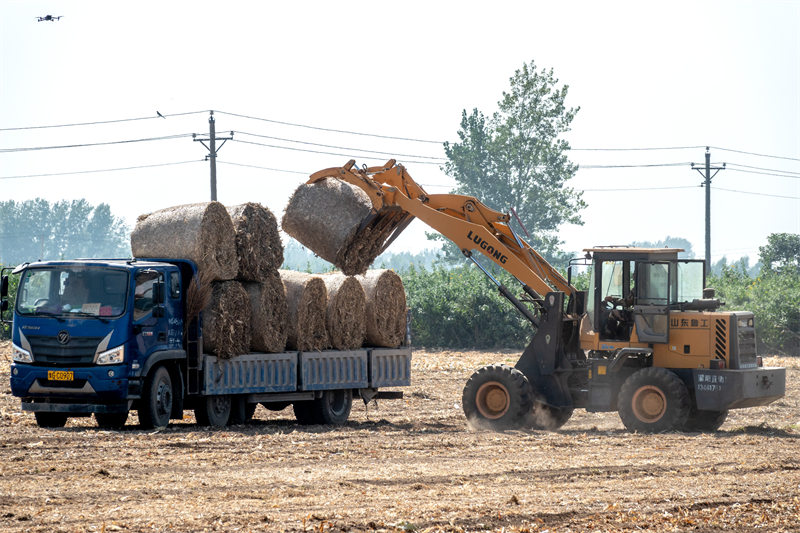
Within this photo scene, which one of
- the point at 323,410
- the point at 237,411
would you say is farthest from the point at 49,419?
the point at 323,410

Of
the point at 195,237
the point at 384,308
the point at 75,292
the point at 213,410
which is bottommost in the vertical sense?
the point at 213,410

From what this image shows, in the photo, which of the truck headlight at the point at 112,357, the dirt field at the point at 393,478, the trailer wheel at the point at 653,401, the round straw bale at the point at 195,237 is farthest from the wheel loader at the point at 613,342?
the truck headlight at the point at 112,357

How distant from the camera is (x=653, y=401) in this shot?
17641 millimetres

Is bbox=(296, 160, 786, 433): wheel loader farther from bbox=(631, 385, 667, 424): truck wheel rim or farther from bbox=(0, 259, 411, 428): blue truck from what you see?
bbox=(0, 259, 411, 428): blue truck

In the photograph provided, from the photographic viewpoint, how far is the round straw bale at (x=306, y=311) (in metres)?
18.9

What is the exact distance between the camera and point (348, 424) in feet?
64.6

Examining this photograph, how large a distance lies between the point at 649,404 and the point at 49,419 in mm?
9206

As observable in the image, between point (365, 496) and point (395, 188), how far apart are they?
8490 mm

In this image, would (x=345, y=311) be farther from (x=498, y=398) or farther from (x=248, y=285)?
(x=498, y=398)

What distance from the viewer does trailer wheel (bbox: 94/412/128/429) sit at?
1723 cm

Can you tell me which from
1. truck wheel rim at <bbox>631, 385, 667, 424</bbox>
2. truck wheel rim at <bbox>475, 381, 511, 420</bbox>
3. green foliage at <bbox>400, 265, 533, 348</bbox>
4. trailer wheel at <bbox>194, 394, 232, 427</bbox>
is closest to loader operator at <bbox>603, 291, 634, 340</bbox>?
truck wheel rim at <bbox>631, 385, 667, 424</bbox>

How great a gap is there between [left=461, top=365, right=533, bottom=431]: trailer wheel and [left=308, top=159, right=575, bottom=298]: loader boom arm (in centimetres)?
155

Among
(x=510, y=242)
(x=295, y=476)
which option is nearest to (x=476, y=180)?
(x=510, y=242)

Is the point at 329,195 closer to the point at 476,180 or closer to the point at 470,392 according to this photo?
the point at 470,392
